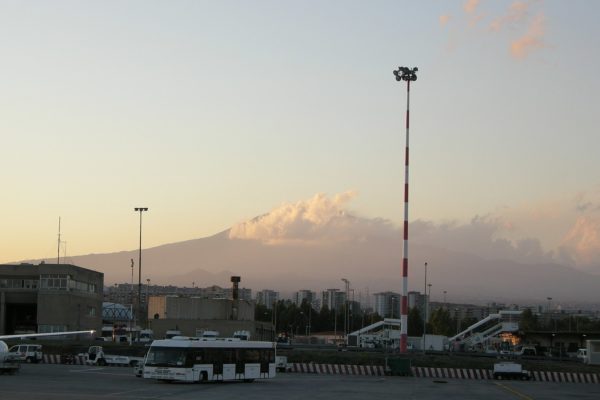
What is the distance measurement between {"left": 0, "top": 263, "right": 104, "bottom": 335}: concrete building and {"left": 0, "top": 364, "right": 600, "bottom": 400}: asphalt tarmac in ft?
157

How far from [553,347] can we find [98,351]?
91586 millimetres

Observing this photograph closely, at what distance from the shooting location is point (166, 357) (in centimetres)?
4956

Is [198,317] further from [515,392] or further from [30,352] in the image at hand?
[515,392]

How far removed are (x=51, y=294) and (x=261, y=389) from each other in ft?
213

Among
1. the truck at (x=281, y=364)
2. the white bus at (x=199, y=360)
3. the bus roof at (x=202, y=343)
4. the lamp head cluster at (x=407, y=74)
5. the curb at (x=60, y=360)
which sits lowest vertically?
the curb at (x=60, y=360)

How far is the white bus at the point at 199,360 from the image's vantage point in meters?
49.1

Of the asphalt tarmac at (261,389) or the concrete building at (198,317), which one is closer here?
the asphalt tarmac at (261,389)

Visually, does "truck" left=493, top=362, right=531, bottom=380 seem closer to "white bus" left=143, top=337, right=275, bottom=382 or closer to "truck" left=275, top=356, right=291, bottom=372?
"truck" left=275, top=356, right=291, bottom=372

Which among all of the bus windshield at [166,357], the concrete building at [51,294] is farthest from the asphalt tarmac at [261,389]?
the concrete building at [51,294]

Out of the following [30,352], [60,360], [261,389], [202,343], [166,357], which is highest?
[202,343]

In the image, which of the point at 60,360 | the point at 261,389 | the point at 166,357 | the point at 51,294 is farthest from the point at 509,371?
the point at 51,294

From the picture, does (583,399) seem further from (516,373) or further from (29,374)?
(29,374)

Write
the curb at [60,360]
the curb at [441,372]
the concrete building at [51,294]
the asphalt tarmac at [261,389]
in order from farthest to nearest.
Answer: the concrete building at [51,294] → the curb at [60,360] → the curb at [441,372] → the asphalt tarmac at [261,389]

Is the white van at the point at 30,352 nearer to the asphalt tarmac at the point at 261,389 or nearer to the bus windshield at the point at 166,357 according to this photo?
the asphalt tarmac at the point at 261,389
